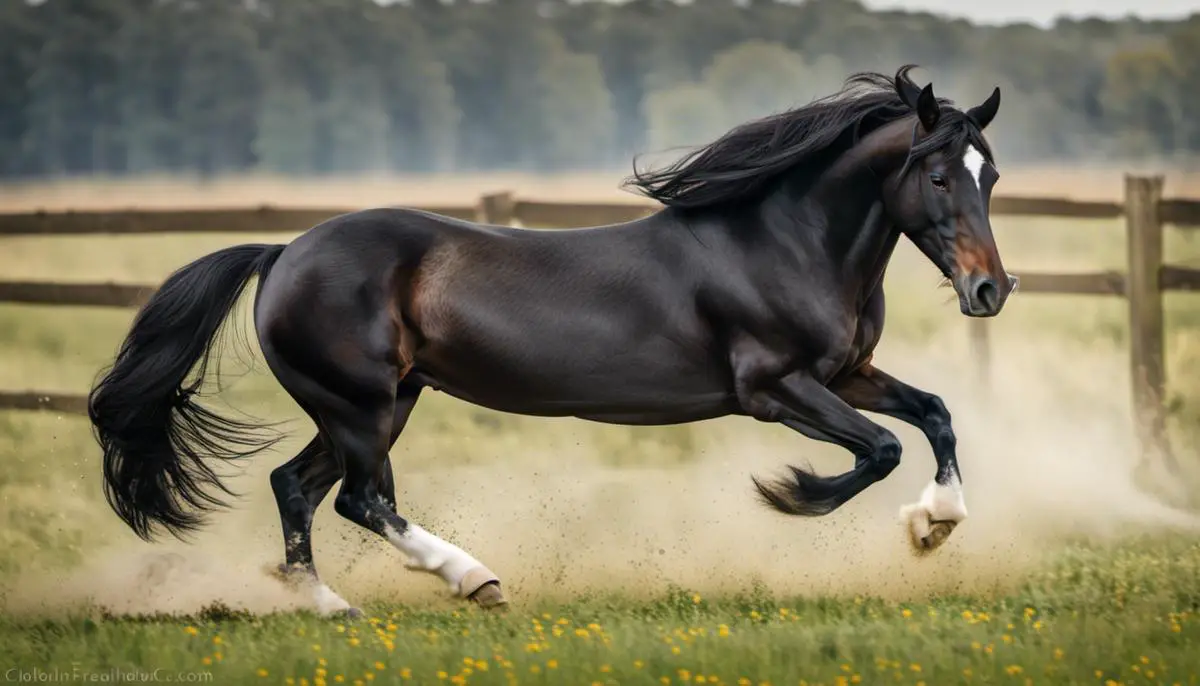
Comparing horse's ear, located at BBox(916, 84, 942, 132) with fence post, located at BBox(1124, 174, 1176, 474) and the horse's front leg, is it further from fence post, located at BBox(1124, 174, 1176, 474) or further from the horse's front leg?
fence post, located at BBox(1124, 174, 1176, 474)

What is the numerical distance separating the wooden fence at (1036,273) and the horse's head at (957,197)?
155 inches

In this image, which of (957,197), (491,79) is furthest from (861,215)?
(491,79)

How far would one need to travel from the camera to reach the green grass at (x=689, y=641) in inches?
178

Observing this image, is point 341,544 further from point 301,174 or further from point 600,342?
point 301,174

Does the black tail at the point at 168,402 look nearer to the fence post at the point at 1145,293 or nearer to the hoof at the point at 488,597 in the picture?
the hoof at the point at 488,597

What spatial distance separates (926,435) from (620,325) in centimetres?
121

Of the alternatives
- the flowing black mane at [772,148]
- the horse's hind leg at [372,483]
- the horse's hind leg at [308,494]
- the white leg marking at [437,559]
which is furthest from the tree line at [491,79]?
the white leg marking at [437,559]

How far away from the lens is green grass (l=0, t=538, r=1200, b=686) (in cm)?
451

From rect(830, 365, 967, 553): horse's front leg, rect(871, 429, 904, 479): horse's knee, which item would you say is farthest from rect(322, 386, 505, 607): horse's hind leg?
rect(830, 365, 967, 553): horse's front leg

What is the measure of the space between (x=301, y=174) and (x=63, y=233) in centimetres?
4696

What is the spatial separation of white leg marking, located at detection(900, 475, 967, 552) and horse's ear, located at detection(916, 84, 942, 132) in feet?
4.17

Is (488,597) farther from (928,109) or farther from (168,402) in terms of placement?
(928,109)

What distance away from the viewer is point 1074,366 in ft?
37.7

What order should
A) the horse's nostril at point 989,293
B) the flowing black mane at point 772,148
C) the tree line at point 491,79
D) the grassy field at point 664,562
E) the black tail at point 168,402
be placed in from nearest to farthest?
the grassy field at point 664,562 < the horse's nostril at point 989,293 < the flowing black mane at point 772,148 < the black tail at point 168,402 < the tree line at point 491,79
